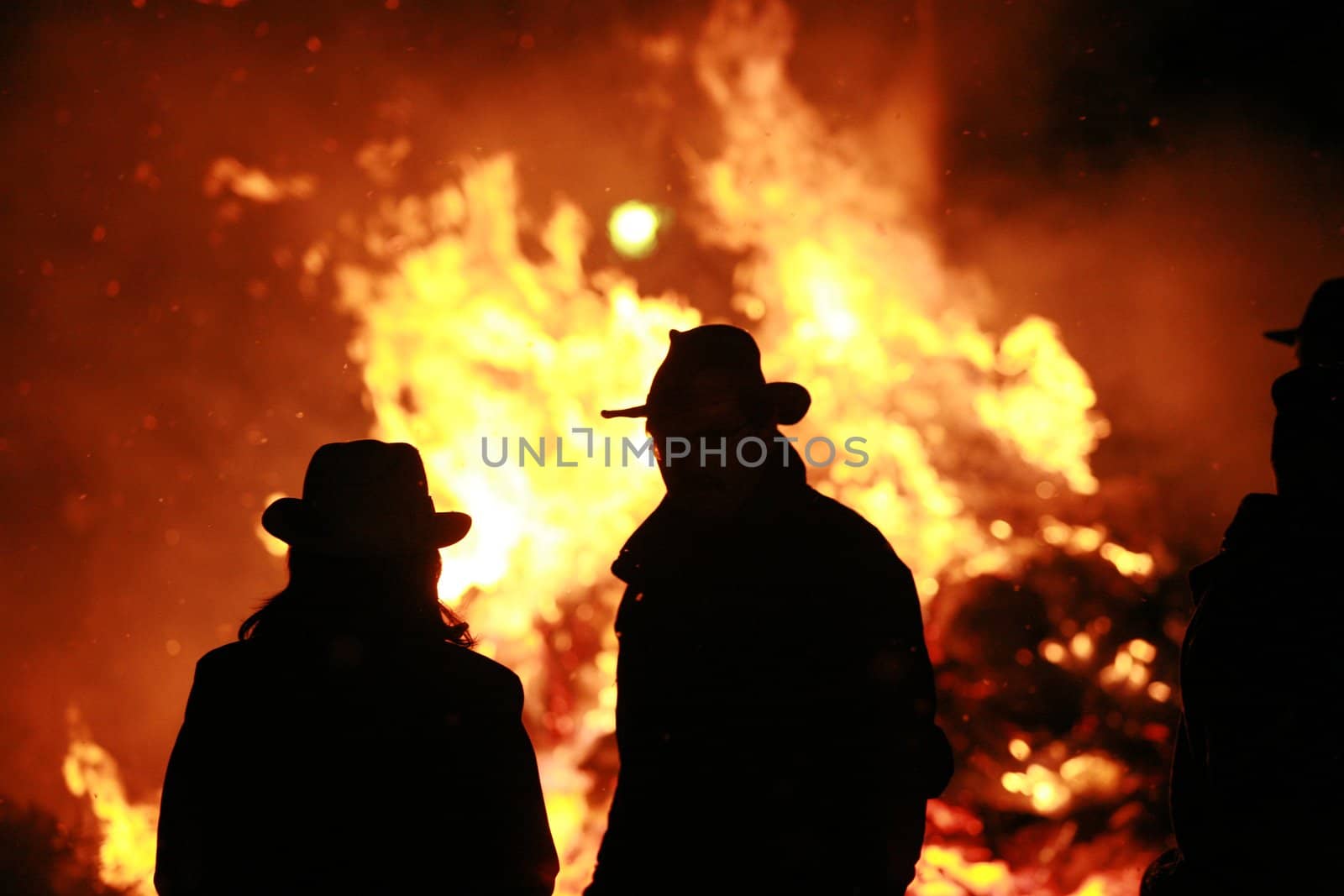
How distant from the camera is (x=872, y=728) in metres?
2.10

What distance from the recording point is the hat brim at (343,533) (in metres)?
2.08

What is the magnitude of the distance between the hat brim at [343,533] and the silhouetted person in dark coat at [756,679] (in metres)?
0.61

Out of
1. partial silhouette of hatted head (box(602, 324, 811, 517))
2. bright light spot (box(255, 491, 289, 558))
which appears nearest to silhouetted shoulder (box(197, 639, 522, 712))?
partial silhouette of hatted head (box(602, 324, 811, 517))

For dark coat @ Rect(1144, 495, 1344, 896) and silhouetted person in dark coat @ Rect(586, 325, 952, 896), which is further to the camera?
silhouetted person in dark coat @ Rect(586, 325, 952, 896)

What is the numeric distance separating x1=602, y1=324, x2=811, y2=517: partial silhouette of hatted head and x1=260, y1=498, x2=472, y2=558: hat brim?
26.4 inches

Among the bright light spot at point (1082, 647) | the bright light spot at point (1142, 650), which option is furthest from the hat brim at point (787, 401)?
the bright light spot at point (1142, 650)

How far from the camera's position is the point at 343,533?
208 cm

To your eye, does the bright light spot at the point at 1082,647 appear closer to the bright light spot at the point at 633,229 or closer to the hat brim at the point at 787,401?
the bright light spot at the point at 633,229

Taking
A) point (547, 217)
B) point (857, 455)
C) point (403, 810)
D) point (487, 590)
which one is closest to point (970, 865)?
point (857, 455)

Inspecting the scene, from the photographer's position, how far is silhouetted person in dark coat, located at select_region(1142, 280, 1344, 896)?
71.5 inches

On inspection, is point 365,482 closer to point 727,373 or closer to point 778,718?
point 727,373

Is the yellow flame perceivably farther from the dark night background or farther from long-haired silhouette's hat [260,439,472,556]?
long-haired silhouette's hat [260,439,472,556]

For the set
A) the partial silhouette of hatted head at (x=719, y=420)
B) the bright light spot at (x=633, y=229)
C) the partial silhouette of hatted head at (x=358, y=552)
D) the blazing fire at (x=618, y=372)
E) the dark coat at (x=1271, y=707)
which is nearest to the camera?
the dark coat at (x=1271, y=707)

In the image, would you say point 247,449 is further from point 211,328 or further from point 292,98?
point 292,98
